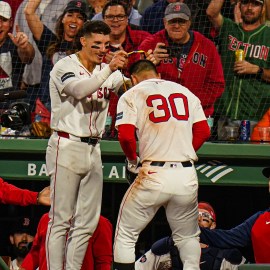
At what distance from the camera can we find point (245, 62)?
29.8 ft

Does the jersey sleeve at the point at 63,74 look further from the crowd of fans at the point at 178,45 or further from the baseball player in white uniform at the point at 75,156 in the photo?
the crowd of fans at the point at 178,45

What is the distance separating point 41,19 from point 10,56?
535 millimetres

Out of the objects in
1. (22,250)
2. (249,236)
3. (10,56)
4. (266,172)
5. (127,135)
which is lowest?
(22,250)

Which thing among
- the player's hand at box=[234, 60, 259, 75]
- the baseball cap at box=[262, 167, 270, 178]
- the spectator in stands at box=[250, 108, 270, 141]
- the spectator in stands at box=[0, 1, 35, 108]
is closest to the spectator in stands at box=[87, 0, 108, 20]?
the spectator in stands at box=[0, 1, 35, 108]

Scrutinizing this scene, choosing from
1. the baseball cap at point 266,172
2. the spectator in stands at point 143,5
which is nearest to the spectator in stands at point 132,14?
the spectator in stands at point 143,5

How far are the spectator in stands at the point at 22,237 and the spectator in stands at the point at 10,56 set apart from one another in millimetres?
1390

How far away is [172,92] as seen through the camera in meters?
6.79

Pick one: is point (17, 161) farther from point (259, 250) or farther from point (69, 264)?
point (259, 250)

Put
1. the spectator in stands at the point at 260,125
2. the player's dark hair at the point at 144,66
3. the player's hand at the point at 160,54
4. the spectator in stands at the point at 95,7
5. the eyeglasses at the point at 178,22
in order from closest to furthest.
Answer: the player's dark hair at the point at 144,66 < the player's hand at the point at 160,54 < the spectator in stands at the point at 260,125 < the eyeglasses at the point at 178,22 < the spectator in stands at the point at 95,7

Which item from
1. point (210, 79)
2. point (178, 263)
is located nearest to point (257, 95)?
point (210, 79)

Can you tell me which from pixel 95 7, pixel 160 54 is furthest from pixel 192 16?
pixel 160 54

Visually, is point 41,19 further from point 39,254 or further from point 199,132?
point 199,132

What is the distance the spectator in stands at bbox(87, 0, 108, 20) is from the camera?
9.88 meters

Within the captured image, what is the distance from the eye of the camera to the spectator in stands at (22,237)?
8875mm
